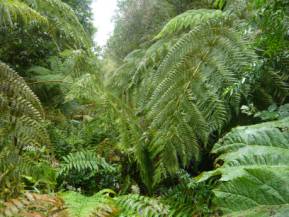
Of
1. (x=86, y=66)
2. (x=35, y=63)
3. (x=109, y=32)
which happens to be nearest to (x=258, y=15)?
(x=86, y=66)

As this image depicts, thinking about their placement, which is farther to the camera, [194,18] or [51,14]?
[51,14]

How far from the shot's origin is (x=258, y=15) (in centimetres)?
162

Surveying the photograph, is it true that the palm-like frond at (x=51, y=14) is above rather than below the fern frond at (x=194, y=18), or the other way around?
above

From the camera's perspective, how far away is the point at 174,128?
86.0 inches

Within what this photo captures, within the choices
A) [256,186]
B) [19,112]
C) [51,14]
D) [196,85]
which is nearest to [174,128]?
[196,85]

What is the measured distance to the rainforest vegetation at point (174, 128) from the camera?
46.0 inches

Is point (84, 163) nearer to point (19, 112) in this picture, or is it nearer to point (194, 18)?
point (19, 112)

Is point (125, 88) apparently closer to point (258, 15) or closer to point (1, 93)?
point (1, 93)

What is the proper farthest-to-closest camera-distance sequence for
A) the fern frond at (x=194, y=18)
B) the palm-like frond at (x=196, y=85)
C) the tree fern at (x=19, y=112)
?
the fern frond at (x=194, y=18), the palm-like frond at (x=196, y=85), the tree fern at (x=19, y=112)

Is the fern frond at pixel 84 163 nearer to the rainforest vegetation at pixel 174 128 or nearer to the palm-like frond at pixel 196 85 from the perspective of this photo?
the rainforest vegetation at pixel 174 128

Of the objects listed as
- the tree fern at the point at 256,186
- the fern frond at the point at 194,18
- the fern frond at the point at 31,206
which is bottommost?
the fern frond at the point at 31,206

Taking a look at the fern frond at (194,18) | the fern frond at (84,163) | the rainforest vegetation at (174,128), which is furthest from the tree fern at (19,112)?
the fern frond at (194,18)

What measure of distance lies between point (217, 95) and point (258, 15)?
65 centimetres

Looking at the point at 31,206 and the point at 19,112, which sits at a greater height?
the point at 19,112
